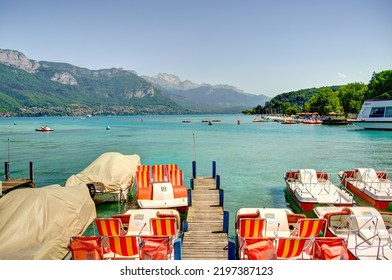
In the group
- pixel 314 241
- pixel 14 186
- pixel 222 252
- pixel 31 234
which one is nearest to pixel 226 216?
pixel 222 252

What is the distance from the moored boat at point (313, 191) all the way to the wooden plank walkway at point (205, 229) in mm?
4134

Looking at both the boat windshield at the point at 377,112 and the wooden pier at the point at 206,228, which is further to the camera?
the boat windshield at the point at 377,112

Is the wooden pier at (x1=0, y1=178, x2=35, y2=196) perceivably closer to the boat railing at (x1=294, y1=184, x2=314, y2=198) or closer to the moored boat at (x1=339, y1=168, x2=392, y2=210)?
the boat railing at (x1=294, y1=184, x2=314, y2=198)

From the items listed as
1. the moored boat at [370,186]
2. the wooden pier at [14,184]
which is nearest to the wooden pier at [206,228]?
the moored boat at [370,186]

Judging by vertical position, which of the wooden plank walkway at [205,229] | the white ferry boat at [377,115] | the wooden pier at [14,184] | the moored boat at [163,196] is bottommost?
the wooden pier at [14,184]

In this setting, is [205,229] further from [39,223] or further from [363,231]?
[39,223]

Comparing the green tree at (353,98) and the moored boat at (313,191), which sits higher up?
the green tree at (353,98)

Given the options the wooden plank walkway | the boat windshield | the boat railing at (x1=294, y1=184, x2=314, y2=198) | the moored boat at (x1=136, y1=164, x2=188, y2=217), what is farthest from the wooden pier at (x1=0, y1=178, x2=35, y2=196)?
the boat windshield

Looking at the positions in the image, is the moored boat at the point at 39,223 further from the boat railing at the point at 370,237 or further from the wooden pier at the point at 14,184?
the wooden pier at the point at 14,184

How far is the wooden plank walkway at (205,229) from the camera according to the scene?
9398 mm

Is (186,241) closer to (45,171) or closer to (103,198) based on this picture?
(103,198)

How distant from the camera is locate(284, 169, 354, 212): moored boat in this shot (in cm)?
1408

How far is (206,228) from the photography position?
11312mm

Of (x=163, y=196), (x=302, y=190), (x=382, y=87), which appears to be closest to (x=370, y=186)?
(x=302, y=190)
